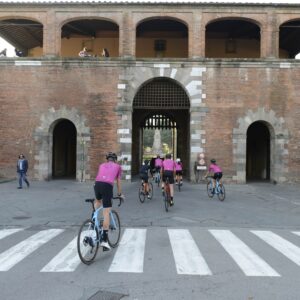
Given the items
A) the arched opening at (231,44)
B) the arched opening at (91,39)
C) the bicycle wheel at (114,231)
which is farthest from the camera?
the arched opening at (231,44)

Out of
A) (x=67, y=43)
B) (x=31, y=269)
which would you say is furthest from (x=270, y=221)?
(x=67, y=43)

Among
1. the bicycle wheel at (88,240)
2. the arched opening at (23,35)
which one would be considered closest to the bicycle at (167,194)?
the bicycle wheel at (88,240)

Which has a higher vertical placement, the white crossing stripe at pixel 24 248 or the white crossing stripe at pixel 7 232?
the white crossing stripe at pixel 24 248

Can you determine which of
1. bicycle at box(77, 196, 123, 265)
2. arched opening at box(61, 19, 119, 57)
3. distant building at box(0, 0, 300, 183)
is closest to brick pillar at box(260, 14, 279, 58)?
distant building at box(0, 0, 300, 183)

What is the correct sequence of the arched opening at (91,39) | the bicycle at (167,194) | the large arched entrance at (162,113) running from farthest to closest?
the arched opening at (91,39) < the large arched entrance at (162,113) < the bicycle at (167,194)

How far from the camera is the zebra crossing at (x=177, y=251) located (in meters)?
6.19

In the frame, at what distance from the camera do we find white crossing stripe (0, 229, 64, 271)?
257 inches

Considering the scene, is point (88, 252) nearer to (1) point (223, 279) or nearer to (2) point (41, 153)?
(1) point (223, 279)

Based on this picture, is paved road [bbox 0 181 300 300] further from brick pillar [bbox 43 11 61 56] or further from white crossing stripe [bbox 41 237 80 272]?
brick pillar [bbox 43 11 61 56]

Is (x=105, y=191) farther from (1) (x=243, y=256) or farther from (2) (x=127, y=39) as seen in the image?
(2) (x=127, y=39)

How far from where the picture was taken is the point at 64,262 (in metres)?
6.54

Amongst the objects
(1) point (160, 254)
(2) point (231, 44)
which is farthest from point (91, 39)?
(1) point (160, 254)

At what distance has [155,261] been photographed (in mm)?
6613

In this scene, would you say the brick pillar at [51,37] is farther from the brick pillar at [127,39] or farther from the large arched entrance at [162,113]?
the large arched entrance at [162,113]
